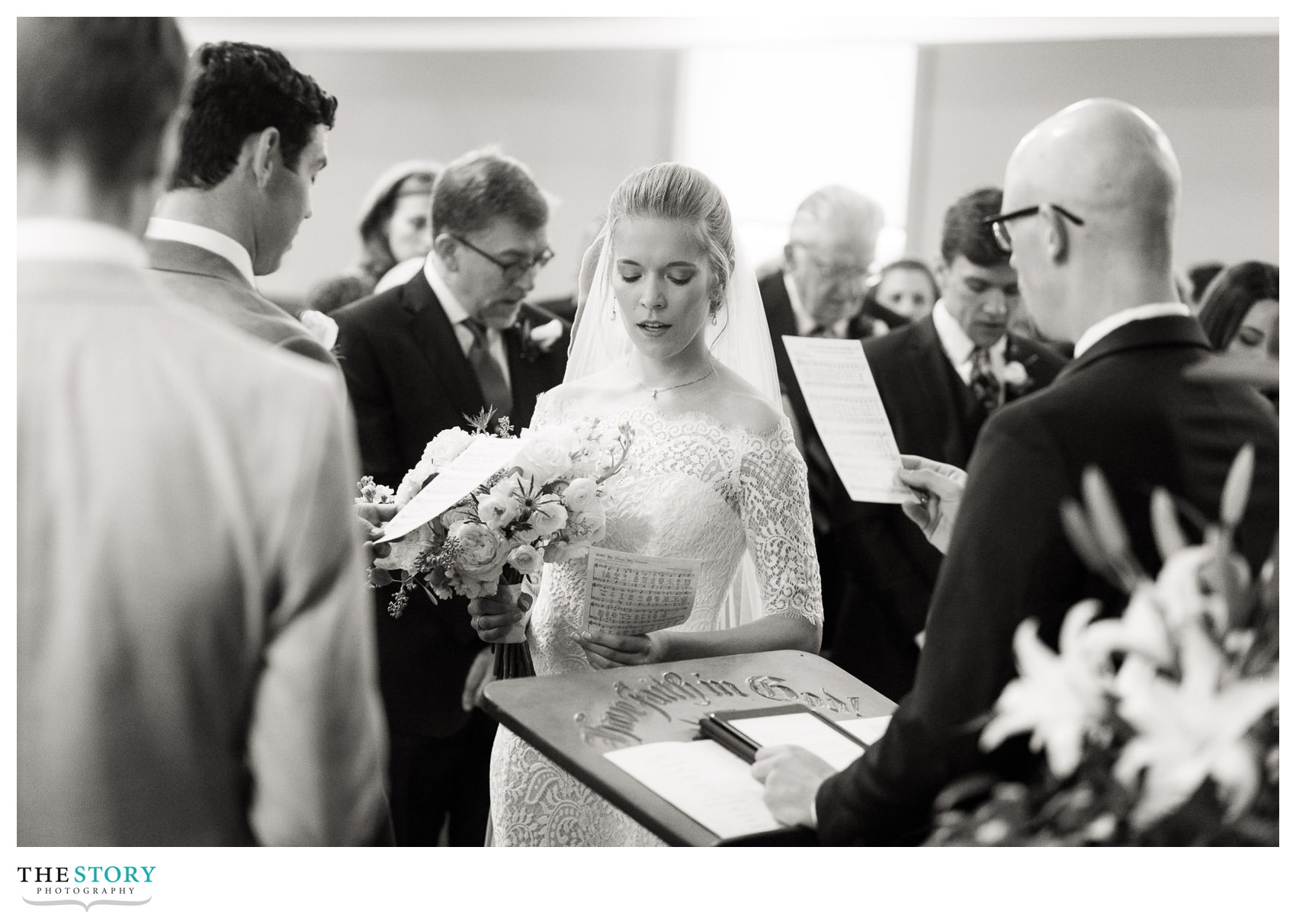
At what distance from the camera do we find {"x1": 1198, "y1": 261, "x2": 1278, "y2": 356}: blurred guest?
3.03 m

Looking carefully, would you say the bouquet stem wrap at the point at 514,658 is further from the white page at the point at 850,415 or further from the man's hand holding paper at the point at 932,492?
the man's hand holding paper at the point at 932,492

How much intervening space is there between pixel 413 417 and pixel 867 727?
180 cm

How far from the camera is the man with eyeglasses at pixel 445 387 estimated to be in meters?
3.32

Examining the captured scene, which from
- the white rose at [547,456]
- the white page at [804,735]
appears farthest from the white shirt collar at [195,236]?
the white page at [804,735]

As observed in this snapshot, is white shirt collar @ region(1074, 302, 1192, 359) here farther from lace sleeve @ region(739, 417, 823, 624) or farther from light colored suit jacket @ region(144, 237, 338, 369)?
light colored suit jacket @ region(144, 237, 338, 369)

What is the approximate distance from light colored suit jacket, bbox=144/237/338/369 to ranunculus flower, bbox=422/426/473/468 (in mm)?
395

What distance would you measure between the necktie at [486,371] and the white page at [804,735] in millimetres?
1788

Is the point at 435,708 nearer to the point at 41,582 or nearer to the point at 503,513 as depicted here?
the point at 503,513

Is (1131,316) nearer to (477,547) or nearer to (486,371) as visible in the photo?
(477,547)

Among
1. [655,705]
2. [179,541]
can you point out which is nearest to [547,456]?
[655,705]

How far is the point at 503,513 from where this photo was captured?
2.40 meters

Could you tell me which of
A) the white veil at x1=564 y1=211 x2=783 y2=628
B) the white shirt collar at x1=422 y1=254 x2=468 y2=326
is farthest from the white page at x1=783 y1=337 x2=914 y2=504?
the white shirt collar at x1=422 y1=254 x2=468 y2=326

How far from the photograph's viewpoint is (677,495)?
8.59 ft

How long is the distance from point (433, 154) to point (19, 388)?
19.9ft
